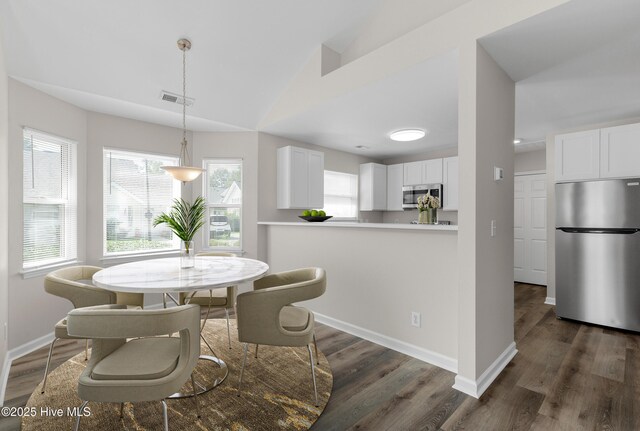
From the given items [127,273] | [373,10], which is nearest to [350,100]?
[373,10]

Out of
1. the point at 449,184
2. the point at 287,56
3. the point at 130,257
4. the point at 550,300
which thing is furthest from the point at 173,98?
the point at 550,300

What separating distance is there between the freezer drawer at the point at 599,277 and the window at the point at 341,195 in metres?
3.02

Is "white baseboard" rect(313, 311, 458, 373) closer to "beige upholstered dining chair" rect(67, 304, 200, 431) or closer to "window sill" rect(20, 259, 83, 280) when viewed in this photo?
"beige upholstered dining chair" rect(67, 304, 200, 431)

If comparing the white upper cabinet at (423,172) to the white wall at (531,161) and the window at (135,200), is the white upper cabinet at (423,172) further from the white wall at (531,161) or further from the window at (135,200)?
the window at (135,200)

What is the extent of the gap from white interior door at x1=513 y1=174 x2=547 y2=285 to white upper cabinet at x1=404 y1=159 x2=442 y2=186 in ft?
4.95

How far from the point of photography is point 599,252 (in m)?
3.33

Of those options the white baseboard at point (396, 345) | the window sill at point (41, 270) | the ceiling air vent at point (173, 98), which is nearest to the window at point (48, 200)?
the window sill at point (41, 270)

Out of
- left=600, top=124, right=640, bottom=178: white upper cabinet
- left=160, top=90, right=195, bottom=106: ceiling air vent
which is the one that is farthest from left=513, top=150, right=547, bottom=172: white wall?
left=160, top=90, right=195, bottom=106: ceiling air vent

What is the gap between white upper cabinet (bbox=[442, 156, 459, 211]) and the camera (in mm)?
5043

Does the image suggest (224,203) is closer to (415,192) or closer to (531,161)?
(415,192)

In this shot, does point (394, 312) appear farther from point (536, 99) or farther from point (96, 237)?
point (96, 237)

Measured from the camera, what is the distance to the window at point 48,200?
2896 mm

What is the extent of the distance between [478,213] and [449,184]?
3194 millimetres

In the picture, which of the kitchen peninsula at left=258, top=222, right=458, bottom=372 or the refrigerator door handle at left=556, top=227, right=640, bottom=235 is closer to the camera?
the kitchen peninsula at left=258, top=222, right=458, bottom=372
